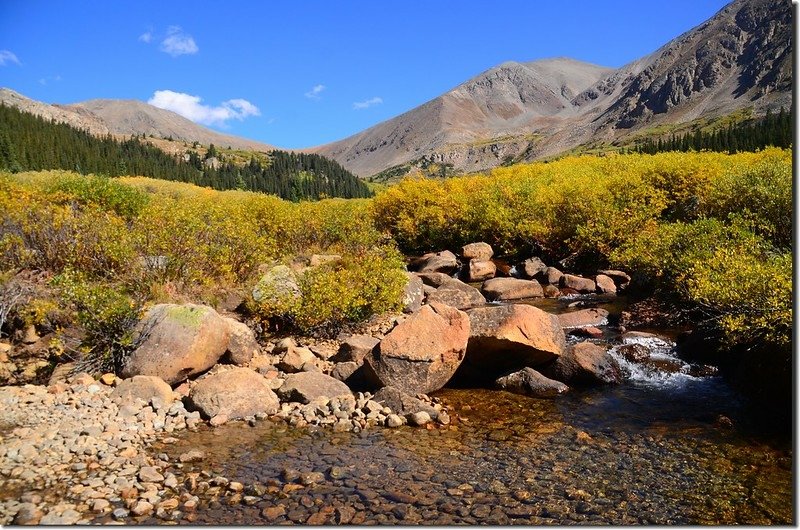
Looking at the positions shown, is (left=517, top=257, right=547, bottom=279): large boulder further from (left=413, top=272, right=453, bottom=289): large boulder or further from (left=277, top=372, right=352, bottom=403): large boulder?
(left=277, top=372, right=352, bottom=403): large boulder

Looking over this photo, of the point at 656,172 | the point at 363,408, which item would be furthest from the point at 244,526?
the point at 656,172

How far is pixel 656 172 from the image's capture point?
30594 millimetres

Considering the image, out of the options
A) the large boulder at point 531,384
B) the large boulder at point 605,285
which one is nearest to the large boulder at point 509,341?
the large boulder at point 531,384

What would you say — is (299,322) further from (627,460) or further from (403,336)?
(627,460)

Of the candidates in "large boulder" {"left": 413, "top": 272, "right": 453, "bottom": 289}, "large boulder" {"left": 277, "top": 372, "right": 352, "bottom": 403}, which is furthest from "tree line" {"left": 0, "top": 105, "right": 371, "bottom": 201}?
"large boulder" {"left": 277, "top": 372, "right": 352, "bottom": 403}

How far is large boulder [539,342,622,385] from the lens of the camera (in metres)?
12.1

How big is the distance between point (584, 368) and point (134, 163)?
368ft

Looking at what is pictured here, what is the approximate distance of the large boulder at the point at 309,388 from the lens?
10711mm

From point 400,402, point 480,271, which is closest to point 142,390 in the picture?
point 400,402

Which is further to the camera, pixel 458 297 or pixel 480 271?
pixel 480 271

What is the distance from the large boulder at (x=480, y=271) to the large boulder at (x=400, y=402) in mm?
15907

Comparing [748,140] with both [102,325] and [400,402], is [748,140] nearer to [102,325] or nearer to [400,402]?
[400,402]

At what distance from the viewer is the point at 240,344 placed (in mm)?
12508

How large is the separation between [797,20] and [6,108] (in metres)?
120
